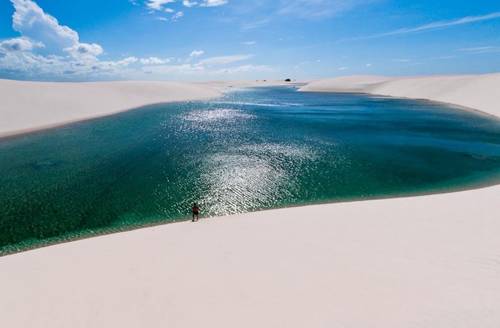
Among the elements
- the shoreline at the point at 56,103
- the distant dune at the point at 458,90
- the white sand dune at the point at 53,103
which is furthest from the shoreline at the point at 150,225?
the distant dune at the point at 458,90

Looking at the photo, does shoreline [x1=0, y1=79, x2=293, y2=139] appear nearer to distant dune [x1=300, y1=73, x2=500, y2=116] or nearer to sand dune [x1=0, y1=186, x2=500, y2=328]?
sand dune [x1=0, y1=186, x2=500, y2=328]

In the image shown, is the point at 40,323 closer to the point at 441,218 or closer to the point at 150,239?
the point at 150,239

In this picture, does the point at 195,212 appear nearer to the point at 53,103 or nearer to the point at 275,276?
the point at 275,276

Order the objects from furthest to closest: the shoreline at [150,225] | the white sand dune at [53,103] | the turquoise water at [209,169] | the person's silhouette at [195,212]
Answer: the white sand dune at [53,103], the turquoise water at [209,169], the person's silhouette at [195,212], the shoreline at [150,225]

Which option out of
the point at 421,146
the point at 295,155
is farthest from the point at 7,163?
the point at 421,146

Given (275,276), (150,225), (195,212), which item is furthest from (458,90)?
(275,276)

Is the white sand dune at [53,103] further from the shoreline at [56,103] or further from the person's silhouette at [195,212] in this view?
the person's silhouette at [195,212]
